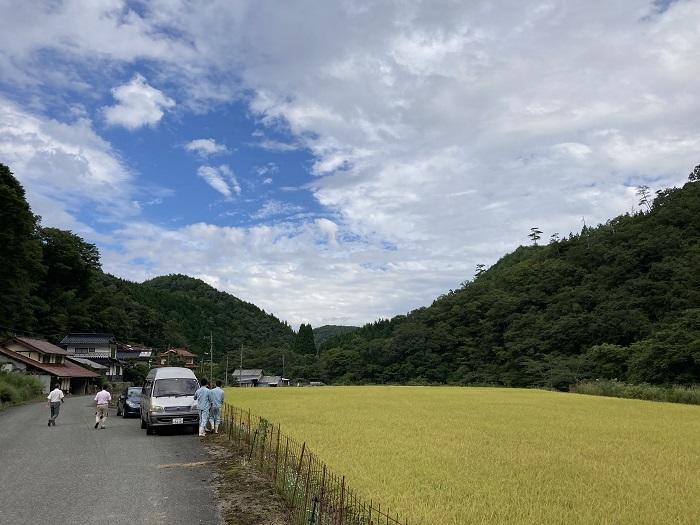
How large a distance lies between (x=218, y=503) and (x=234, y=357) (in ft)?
330

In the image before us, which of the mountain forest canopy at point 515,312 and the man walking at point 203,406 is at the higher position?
the mountain forest canopy at point 515,312

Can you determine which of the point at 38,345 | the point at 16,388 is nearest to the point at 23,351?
the point at 38,345

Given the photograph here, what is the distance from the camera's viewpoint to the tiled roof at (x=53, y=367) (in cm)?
4600

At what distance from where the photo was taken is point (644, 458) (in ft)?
37.0

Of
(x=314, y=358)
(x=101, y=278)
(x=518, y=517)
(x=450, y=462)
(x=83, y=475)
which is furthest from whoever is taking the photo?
(x=314, y=358)

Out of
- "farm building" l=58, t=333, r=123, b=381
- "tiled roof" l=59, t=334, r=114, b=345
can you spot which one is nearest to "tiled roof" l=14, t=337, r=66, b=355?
"farm building" l=58, t=333, r=123, b=381

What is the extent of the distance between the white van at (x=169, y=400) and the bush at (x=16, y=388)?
16645 millimetres

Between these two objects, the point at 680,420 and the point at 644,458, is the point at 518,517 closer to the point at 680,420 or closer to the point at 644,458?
the point at 644,458

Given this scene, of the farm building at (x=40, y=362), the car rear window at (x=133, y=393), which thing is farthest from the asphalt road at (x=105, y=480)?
the farm building at (x=40, y=362)

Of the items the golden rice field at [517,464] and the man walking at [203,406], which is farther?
the man walking at [203,406]

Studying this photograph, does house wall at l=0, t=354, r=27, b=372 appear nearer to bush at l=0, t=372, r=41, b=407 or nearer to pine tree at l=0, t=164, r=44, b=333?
pine tree at l=0, t=164, r=44, b=333

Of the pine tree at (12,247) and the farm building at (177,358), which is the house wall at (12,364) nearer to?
the pine tree at (12,247)

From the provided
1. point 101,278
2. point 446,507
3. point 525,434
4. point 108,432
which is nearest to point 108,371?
point 101,278

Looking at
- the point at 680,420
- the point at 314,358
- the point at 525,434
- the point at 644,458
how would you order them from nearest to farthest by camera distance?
the point at 644,458
the point at 525,434
the point at 680,420
the point at 314,358
